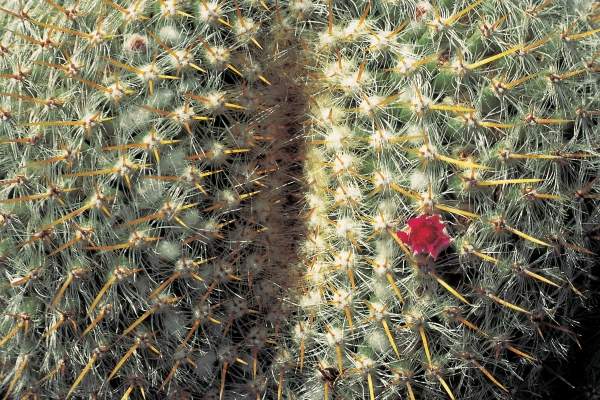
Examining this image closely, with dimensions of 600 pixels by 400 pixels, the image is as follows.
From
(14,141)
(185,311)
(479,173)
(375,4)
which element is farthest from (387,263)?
(14,141)

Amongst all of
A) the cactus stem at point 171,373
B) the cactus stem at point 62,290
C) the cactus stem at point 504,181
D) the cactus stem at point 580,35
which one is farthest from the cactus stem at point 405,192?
the cactus stem at point 62,290

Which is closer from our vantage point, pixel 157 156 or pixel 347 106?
pixel 157 156

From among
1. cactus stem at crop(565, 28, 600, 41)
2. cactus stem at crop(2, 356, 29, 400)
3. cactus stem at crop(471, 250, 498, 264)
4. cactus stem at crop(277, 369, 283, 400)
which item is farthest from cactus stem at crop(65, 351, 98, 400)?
cactus stem at crop(565, 28, 600, 41)

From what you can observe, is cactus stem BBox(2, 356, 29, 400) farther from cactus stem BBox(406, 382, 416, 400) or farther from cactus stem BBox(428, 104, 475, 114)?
cactus stem BBox(428, 104, 475, 114)

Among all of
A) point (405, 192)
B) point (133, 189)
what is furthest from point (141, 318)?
point (405, 192)

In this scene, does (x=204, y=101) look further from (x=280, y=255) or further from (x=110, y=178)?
(x=280, y=255)

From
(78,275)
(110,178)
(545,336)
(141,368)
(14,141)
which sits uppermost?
(14,141)

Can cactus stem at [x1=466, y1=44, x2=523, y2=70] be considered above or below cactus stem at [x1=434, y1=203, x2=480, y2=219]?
above
